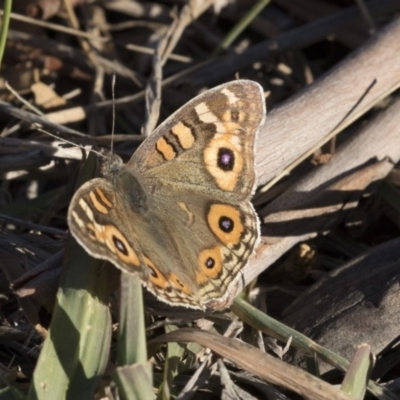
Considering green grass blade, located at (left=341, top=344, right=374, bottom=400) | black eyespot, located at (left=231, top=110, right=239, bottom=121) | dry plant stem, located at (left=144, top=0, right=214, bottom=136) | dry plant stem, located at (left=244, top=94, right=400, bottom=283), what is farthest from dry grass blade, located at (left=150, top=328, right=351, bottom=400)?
dry plant stem, located at (left=144, top=0, right=214, bottom=136)

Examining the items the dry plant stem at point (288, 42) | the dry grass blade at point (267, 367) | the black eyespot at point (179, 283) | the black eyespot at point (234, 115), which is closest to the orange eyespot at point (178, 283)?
the black eyespot at point (179, 283)

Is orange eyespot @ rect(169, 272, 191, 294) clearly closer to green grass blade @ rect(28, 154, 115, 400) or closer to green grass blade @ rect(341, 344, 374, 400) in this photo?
green grass blade @ rect(28, 154, 115, 400)

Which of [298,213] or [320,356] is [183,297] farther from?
[298,213]

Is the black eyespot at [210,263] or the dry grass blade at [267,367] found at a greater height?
the black eyespot at [210,263]

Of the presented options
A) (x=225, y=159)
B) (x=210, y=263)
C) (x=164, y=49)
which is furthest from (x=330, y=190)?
(x=164, y=49)

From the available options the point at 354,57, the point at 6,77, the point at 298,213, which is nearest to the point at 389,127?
the point at 354,57

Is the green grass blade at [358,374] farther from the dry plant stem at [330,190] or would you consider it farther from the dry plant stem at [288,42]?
the dry plant stem at [288,42]
